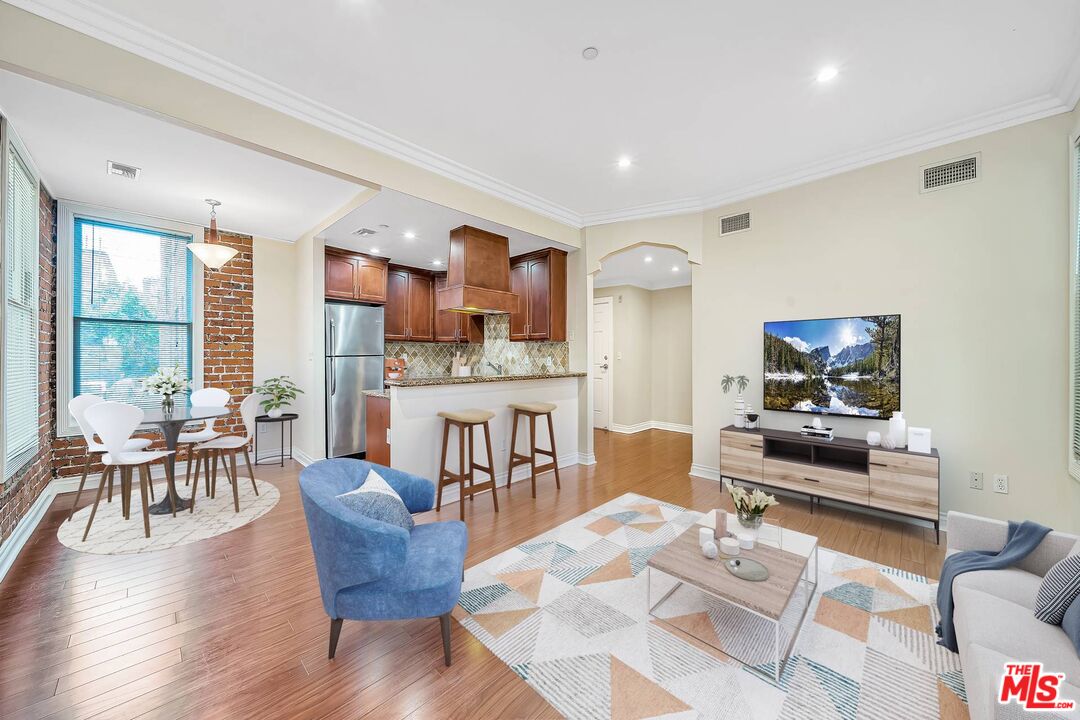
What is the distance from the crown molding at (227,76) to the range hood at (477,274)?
61 centimetres

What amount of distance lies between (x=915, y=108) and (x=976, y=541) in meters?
2.76

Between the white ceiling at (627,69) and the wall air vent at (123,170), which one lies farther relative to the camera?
the wall air vent at (123,170)

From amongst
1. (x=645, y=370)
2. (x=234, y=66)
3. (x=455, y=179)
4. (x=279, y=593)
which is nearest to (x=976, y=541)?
(x=279, y=593)

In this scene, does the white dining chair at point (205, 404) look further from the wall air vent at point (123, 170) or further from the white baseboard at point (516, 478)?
the white baseboard at point (516, 478)

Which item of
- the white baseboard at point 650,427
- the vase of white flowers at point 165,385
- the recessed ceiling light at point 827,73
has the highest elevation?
the recessed ceiling light at point 827,73

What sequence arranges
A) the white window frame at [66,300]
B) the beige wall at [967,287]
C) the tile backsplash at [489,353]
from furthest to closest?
the tile backsplash at [489,353], the white window frame at [66,300], the beige wall at [967,287]

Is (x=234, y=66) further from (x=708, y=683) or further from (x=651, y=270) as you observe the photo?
(x=651, y=270)

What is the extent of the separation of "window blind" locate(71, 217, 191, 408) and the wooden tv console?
593cm

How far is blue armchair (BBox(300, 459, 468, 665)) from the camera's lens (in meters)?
1.64

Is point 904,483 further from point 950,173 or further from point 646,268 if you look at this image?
point 646,268

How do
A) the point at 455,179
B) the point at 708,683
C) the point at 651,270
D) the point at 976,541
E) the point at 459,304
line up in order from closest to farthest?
the point at 708,683
the point at 976,541
the point at 455,179
the point at 459,304
the point at 651,270

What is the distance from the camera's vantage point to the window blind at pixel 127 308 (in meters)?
3.99

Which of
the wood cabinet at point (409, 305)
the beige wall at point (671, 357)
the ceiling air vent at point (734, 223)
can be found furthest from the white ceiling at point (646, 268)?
the wood cabinet at point (409, 305)

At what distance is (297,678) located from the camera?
1.70 metres
